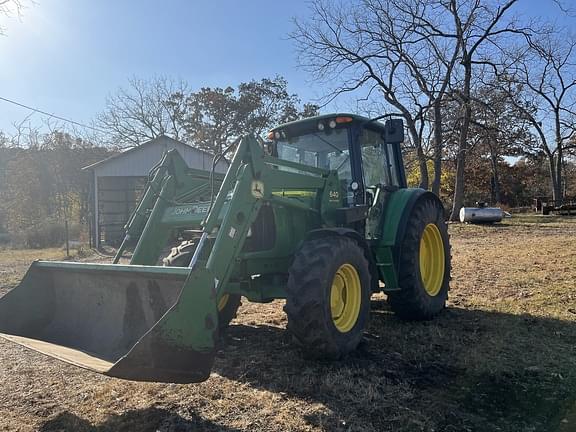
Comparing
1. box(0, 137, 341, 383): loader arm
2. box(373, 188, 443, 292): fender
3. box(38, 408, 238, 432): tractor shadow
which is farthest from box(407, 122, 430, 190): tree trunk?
box(38, 408, 238, 432): tractor shadow

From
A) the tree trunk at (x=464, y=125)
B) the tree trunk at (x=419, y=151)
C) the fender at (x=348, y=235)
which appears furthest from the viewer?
the tree trunk at (x=419, y=151)

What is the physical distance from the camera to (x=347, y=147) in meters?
5.77

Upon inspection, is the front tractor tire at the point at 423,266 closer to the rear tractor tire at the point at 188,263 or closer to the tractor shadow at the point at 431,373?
the tractor shadow at the point at 431,373

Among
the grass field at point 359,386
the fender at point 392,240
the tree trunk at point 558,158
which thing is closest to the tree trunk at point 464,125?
the tree trunk at point 558,158

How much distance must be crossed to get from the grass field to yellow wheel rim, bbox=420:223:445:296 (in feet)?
1.54

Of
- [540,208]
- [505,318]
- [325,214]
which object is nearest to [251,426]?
[325,214]

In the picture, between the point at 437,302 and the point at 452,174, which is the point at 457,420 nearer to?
the point at 437,302

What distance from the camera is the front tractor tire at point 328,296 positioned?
13.4 feet

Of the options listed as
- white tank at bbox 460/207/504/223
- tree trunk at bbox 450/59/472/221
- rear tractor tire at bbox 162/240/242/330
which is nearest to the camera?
rear tractor tire at bbox 162/240/242/330

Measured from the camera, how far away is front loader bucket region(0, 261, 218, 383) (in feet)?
10.6

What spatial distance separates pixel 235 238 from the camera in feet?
13.4

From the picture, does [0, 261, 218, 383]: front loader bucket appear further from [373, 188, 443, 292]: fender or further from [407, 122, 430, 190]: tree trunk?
[407, 122, 430, 190]: tree trunk

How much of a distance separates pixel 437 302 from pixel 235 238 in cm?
325

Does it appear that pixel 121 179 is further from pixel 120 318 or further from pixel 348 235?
pixel 348 235
